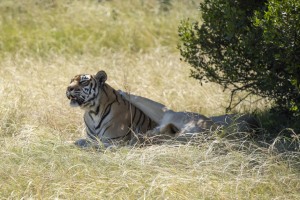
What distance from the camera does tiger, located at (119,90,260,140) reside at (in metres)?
7.91

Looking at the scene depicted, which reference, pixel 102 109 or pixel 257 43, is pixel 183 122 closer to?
pixel 102 109

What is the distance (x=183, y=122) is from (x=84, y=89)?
1.01 metres

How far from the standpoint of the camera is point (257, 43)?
7.61 metres

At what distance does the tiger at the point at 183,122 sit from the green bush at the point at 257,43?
388 millimetres

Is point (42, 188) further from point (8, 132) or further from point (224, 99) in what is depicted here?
point (224, 99)

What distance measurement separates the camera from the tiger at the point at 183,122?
791 cm

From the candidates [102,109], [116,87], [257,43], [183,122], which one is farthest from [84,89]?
[116,87]

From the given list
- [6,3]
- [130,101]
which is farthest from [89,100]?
[6,3]

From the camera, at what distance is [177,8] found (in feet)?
56.6

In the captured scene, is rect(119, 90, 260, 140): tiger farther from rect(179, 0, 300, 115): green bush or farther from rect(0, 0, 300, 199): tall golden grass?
rect(179, 0, 300, 115): green bush

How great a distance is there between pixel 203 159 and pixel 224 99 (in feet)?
11.7

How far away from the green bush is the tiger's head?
1.08 meters

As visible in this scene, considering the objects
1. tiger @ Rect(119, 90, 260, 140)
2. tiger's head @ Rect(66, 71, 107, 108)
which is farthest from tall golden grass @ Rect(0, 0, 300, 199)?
tiger's head @ Rect(66, 71, 107, 108)

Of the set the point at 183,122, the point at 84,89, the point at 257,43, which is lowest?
the point at 183,122
